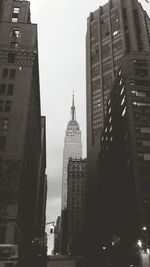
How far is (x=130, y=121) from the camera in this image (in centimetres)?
8881

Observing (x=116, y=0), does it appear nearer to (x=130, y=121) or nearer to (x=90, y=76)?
(x=90, y=76)

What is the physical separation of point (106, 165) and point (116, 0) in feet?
397

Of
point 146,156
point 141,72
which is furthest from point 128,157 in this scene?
point 141,72

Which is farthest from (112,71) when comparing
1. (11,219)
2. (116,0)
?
(11,219)

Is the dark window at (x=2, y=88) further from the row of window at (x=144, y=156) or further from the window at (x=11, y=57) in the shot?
the row of window at (x=144, y=156)

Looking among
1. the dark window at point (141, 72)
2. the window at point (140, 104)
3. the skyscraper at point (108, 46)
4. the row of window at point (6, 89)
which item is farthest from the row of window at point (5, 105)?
the skyscraper at point (108, 46)

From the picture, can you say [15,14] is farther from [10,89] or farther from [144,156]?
[144,156]

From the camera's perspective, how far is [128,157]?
8669 centimetres

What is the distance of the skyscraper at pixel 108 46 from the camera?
16900cm

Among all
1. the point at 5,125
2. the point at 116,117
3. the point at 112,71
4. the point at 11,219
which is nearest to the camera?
the point at 11,219

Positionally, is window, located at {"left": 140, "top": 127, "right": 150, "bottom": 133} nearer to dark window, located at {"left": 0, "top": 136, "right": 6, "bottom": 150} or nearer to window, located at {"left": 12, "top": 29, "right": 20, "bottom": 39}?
dark window, located at {"left": 0, "top": 136, "right": 6, "bottom": 150}

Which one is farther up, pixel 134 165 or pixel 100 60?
pixel 100 60

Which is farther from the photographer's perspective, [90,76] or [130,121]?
[90,76]

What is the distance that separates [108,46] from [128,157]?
112 meters
